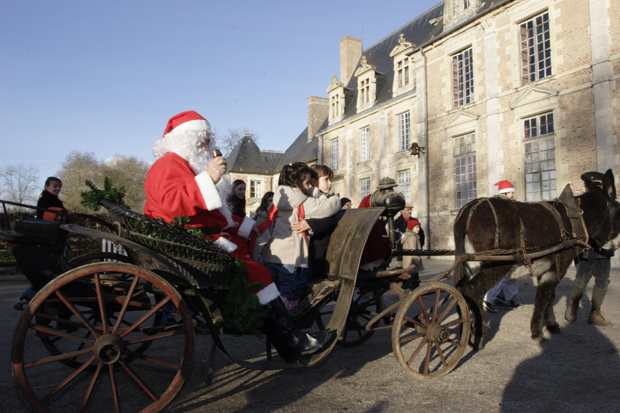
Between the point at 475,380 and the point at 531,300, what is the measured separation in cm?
463

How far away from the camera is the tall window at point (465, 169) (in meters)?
16.7

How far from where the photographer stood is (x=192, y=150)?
3443 millimetres

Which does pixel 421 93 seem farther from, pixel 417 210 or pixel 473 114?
pixel 417 210

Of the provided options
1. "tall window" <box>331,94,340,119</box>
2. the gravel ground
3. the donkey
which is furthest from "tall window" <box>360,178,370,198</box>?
the gravel ground

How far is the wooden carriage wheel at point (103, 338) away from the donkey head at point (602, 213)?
5.01 meters

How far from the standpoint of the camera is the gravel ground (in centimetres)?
306

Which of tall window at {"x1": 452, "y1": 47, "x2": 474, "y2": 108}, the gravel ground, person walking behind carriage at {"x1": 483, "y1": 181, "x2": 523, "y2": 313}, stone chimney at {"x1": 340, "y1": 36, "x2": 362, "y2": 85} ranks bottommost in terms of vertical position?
the gravel ground

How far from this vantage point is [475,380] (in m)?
3.58

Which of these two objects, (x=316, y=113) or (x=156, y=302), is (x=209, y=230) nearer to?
(x=156, y=302)

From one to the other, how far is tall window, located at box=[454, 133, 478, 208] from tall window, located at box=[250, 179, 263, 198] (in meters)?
23.2

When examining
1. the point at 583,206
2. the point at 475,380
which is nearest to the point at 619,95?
the point at 583,206

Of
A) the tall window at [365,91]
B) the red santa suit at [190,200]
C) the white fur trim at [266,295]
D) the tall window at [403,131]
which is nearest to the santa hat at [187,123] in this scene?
the red santa suit at [190,200]

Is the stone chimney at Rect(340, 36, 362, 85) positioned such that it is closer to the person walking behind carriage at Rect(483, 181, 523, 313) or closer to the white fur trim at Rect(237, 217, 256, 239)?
the person walking behind carriage at Rect(483, 181, 523, 313)

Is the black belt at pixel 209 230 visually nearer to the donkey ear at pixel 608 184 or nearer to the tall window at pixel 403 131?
the donkey ear at pixel 608 184
